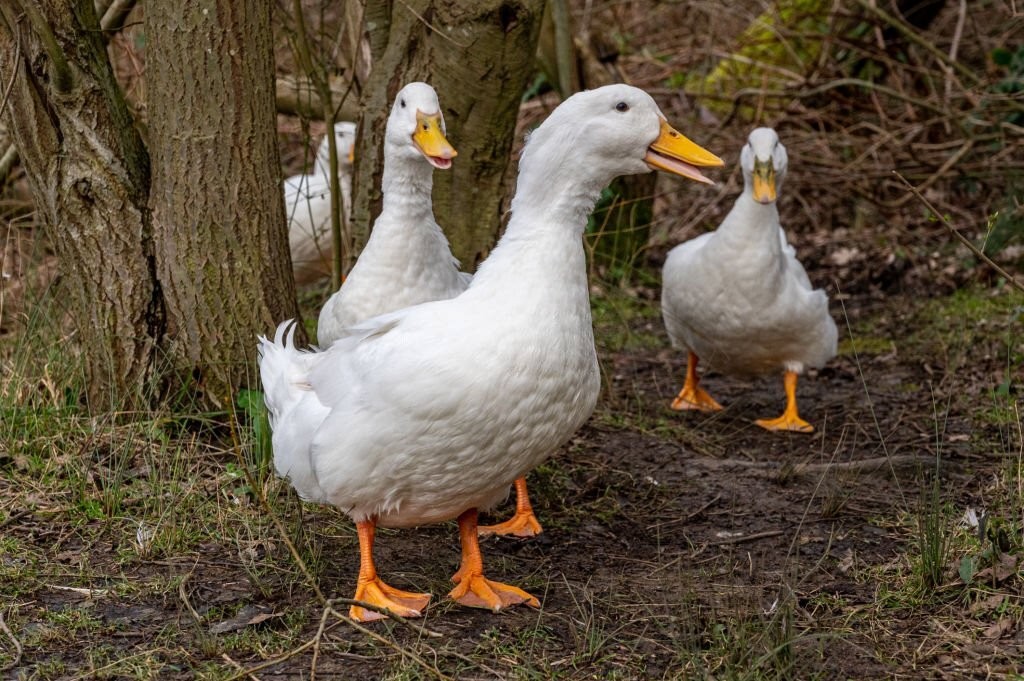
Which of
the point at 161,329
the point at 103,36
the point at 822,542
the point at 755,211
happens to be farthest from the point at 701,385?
the point at 103,36

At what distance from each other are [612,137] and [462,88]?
1857 mm

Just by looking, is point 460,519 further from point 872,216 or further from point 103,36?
point 872,216

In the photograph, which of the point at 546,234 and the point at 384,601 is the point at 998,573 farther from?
the point at 384,601

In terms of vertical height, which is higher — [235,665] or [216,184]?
[216,184]

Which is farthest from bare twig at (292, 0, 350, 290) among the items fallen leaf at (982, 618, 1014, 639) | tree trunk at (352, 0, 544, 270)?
fallen leaf at (982, 618, 1014, 639)

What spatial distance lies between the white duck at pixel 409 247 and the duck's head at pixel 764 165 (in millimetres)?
1943

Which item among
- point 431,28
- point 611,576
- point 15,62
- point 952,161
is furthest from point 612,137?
point 952,161

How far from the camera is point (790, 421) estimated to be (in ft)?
19.9

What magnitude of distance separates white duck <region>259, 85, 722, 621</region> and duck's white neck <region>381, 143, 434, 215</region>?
1033mm

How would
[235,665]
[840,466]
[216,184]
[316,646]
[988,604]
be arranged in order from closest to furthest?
1. [316,646]
2. [235,665]
3. [988,604]
4. [216,184]
5. [840,466]

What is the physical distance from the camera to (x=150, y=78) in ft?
15.5

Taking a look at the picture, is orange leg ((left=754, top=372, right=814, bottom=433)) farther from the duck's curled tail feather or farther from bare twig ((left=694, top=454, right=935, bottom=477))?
the duck's curled tail feather

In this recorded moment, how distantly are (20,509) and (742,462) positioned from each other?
300 centimetres

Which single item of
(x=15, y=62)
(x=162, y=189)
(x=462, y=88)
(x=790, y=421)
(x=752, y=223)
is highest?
(x=15, y=62)
